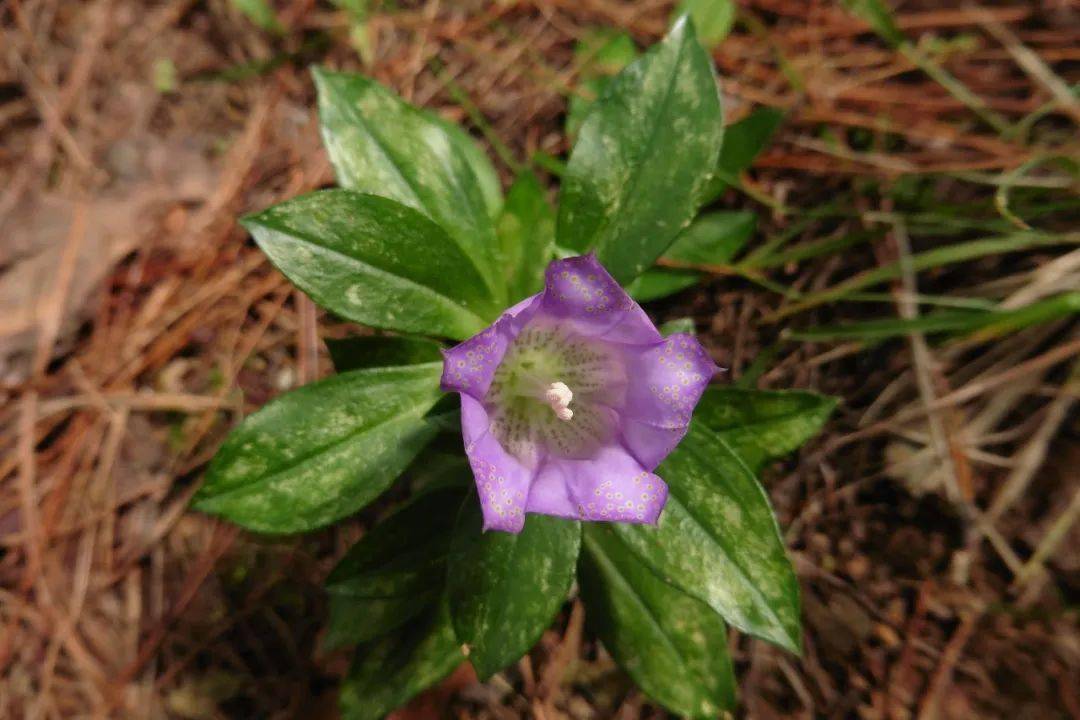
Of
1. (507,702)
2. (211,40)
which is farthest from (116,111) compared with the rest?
(507,702)

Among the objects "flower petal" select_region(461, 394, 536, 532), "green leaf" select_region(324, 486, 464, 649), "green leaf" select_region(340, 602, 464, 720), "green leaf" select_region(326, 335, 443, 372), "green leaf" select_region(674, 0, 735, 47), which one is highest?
"green leaf" select_region(674, 0, 735, 47)

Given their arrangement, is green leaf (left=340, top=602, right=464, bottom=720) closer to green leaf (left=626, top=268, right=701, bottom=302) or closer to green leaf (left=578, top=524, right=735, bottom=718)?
green leaf (left=578, top=524, right=735, bottom=718)

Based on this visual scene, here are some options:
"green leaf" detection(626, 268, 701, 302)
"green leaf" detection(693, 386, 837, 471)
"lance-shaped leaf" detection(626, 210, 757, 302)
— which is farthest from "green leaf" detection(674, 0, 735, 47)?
"green leaf" detection(693, 386, 837, 471)

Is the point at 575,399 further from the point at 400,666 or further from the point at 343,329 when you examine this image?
the point at 343,329

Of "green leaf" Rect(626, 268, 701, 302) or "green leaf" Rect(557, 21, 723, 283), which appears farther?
"green leaf" Rect(626, 268, 701, 302)

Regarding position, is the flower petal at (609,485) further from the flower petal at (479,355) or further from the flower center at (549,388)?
the flower petal at (479,355)

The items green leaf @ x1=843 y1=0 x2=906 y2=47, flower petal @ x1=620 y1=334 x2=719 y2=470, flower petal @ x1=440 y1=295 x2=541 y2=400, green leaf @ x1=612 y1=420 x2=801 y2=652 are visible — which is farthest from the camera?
green leaf @ x1=843 y1=0 x2=906 y2=47

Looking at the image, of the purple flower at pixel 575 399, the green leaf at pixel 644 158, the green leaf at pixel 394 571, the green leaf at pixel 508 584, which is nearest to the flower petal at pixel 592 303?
the purple flower at pixel 575 399
